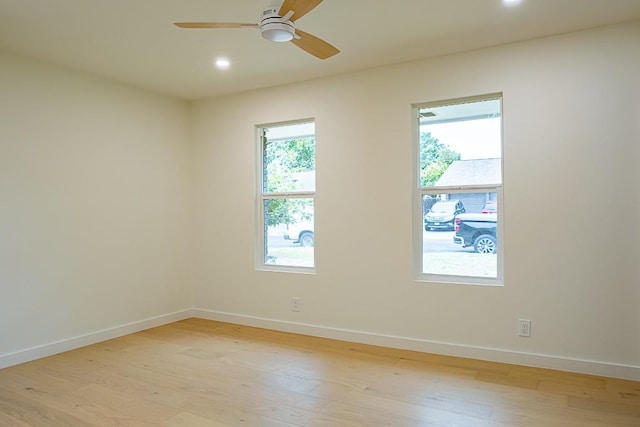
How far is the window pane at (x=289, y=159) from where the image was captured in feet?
14.7

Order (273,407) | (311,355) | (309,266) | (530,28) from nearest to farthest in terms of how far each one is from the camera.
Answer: (273,407)
(530,28)
(311,355)
(309,266)

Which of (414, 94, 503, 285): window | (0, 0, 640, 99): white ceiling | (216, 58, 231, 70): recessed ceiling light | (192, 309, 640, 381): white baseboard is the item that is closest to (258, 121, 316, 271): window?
(192, 309, 640, 381): white baseboard

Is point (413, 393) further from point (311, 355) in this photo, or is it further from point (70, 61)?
point (70, 61)

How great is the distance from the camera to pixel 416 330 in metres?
3.81

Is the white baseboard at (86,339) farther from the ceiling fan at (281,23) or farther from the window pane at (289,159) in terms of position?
the ceiling fan at (281,23)

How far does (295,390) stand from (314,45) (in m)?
2.29

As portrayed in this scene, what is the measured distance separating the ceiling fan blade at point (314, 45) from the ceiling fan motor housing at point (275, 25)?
113 millimetres

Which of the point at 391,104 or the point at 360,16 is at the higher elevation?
the point at 360,16

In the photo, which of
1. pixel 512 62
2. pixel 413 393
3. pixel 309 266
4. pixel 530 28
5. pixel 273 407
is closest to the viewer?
pixel 273 407

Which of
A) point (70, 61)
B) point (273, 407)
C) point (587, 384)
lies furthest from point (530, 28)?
point (70, 61)

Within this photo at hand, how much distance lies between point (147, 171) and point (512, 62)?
12.0 feet

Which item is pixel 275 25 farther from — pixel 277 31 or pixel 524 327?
pixel 524 327

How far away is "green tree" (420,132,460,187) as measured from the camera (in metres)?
3.77

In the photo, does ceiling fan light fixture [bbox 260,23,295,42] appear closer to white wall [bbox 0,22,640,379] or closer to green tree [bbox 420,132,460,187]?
white wall [bbox 0,22,640,379]
